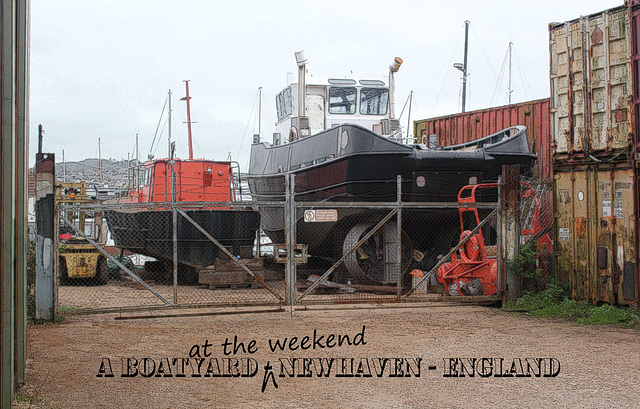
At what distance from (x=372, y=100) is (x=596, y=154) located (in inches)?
334

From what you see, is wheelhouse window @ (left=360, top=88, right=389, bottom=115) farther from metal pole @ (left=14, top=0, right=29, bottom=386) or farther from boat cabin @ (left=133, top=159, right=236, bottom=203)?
metal pole @ (left=14, top=0, right=29, bottom=386)

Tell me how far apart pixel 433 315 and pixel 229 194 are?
8.04m

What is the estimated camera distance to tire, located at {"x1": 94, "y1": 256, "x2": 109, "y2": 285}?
16.2 m

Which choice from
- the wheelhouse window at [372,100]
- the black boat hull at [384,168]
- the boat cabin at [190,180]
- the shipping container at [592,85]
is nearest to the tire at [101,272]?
the boat cabin at [190,180]

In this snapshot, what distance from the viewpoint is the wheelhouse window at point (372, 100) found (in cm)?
1909

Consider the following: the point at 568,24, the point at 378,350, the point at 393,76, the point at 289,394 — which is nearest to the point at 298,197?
the point at 393,76

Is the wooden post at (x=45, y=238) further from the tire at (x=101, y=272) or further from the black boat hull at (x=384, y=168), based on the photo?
the tire at (x=101, y=272)

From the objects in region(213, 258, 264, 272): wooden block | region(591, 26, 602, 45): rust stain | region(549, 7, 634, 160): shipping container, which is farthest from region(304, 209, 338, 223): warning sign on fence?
region(591, 26, 602, 45): rust stain

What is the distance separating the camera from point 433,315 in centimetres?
1157

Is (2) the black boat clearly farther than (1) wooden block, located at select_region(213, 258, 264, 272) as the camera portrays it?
No

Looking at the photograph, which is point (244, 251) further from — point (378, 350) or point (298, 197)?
point (378, 350)

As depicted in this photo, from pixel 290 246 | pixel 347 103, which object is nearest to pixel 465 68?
pixel 347 103

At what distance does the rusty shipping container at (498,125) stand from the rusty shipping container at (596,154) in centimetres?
537

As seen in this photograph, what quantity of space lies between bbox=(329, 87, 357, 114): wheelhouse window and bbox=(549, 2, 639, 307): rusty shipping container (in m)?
7.48
